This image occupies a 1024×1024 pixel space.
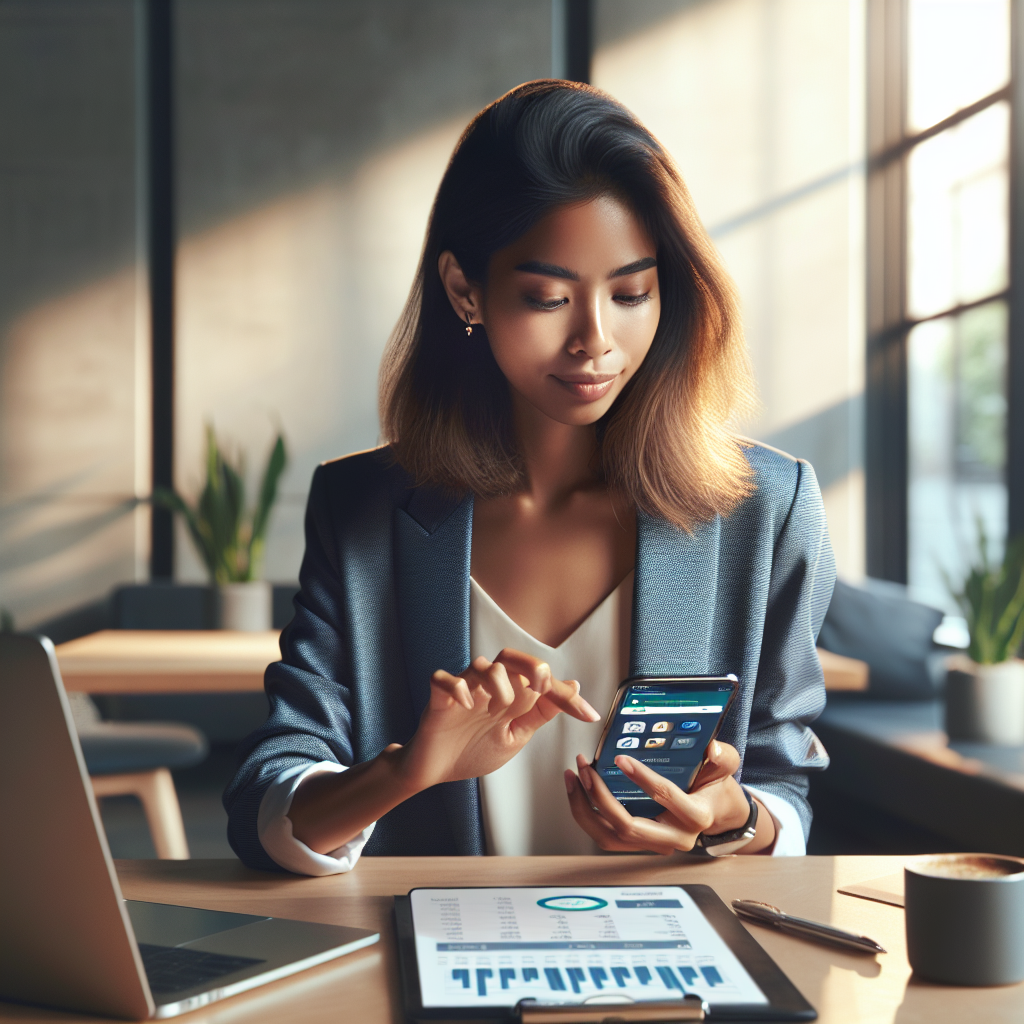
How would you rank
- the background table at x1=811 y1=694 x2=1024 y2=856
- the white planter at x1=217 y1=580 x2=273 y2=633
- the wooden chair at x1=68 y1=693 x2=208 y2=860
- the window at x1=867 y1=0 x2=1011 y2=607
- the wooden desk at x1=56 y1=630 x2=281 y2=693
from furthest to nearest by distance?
the window at x1=867 y1=0 x2=1011 y2=607 → the white planter at x1=217 y1=580 x2=273 y2=633 → the wooden chair at x1=68 y1=693 x2=208 y2=860 → the background table at x1=811 y1=694 x2=1024 y2=856 → the wooden desk at x1=56 y1=630 x2=281 y2=693

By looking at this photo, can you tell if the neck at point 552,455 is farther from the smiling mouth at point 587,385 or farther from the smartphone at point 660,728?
the smartphone at point 660,728

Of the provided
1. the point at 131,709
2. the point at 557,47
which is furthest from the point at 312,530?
the point at 557,47

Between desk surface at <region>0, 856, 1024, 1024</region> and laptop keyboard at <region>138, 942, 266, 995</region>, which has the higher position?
laptop keyboard at <region>138, 942, 266, 995</region>

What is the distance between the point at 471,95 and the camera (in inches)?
195

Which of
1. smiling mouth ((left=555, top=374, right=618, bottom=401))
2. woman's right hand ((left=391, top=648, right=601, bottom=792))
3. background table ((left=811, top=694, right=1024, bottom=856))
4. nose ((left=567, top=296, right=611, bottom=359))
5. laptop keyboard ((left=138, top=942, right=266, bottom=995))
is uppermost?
nose ((left=567, top=296, right=611, bottom=359))

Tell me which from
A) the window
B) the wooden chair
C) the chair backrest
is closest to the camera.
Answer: the chair backrest

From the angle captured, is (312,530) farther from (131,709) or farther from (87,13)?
(87,13)

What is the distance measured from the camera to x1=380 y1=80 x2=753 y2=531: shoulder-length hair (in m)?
1.24

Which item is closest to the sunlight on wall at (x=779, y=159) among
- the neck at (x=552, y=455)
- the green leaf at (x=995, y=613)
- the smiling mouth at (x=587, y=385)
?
the green leaf at (x=995, y=613)

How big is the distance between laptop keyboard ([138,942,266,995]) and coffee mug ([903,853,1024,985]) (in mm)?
441

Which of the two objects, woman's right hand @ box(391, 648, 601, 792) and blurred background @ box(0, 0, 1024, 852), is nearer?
woman's right hand @ box(391, 648, 601, 792)

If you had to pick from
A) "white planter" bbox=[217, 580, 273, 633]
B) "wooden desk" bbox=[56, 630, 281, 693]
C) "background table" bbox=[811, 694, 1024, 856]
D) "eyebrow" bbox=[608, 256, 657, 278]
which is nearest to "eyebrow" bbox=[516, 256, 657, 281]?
"eyebrow" bbox=[608, 256, 657, 278]

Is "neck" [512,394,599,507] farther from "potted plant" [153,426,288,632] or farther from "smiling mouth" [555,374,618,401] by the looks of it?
"potted plant" [153,426,288,632]

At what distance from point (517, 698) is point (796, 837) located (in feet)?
1.43
